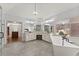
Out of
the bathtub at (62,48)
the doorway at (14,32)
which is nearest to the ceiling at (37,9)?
the doorway at (14,32)

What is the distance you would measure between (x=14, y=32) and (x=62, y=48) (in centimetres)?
112

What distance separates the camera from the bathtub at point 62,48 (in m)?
2.30

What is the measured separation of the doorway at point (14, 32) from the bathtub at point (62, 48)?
73 centimetres

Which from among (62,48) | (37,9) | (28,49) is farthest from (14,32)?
→ (62,48)

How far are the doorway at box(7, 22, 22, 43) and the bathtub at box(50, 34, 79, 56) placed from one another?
73 centimetres

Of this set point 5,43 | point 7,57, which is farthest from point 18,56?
point 5,43

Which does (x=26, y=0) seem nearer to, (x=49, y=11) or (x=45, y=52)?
(x=49, y=11)

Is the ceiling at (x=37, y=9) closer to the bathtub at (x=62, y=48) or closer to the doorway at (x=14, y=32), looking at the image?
the doorway at (x=14, y=32)

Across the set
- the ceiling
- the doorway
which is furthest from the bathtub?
the doorway

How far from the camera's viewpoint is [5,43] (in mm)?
2451

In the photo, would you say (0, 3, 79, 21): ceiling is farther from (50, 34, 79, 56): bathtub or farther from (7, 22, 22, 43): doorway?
(50, 34, 79, 56): bathtub

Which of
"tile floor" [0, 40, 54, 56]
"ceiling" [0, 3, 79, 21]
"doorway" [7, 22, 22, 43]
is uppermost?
"ceiling" [0, 3, 79, 21]

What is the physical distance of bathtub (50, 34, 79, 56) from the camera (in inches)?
90.6

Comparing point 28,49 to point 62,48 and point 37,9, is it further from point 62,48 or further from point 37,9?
point 37,9
